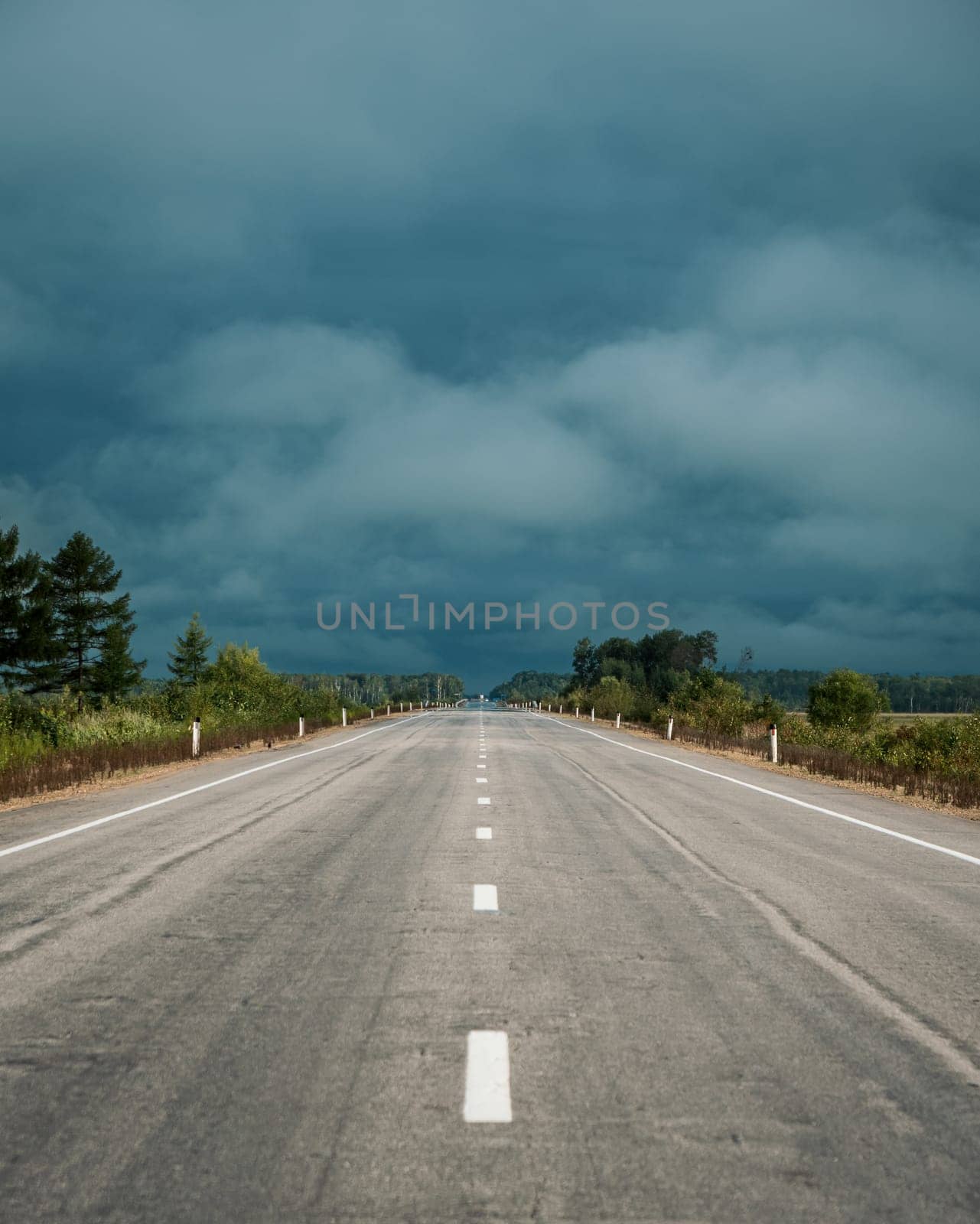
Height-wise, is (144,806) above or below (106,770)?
above

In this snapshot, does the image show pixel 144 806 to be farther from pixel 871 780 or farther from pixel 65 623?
pixel 65 623

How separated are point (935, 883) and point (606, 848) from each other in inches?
120

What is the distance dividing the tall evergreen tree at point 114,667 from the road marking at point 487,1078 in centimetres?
7706

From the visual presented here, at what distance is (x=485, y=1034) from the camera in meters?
4.39

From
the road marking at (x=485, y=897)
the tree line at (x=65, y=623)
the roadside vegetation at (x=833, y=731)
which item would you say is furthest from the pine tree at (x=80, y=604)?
the road marking at (x=485, y=897)

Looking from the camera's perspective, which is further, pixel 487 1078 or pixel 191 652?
pixel 191 652

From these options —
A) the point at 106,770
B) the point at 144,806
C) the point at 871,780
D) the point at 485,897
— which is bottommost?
the point at 871,780

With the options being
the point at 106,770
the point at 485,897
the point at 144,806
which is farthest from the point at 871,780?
the point at 106,770

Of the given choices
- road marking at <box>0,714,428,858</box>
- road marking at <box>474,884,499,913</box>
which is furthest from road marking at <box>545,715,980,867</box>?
road marking at <box>0,714,428,858</box>

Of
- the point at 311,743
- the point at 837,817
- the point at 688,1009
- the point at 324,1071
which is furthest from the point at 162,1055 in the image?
the point at 311,743

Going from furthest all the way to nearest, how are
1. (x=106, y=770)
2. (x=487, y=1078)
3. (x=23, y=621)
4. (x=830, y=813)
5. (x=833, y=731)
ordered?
(x=23, y=621) < (x=833, y=731) < (x=106, y=770) < (x=830, y=813) < (x=487, y=1078)

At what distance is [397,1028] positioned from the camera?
4473mm

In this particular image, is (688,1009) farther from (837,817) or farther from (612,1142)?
(837,817)

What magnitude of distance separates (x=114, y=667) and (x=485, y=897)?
77.6 meters
